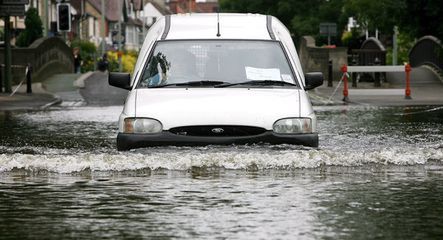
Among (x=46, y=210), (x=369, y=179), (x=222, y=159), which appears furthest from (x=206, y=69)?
(x=46, y=210)

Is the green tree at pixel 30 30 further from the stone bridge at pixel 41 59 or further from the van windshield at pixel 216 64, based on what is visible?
the van windshield at pixel 216 64

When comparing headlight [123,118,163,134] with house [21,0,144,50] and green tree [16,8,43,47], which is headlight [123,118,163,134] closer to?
green tree [16,8,43,47]

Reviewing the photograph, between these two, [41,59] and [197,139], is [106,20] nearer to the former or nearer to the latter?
[41,59]

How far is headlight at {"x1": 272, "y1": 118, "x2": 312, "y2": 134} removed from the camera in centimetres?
1286

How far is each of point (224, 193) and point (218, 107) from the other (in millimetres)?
2117

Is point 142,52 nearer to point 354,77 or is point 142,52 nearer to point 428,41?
point 354,77

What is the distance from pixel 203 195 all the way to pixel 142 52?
Result: 171 inches

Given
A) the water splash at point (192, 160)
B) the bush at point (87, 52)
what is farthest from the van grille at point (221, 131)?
the bush at point (87, 52)

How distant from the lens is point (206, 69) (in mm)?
14000

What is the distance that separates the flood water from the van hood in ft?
0.93

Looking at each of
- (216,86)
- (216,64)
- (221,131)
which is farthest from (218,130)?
(216,64)

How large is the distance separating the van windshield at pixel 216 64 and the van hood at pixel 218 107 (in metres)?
0.48

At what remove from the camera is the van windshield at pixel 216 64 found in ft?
45.2

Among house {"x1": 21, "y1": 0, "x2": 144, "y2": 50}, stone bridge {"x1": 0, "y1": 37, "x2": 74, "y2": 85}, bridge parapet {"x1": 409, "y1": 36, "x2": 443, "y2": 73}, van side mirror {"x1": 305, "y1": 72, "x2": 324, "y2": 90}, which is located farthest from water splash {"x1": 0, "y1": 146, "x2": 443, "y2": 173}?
house {"x1": 21, "y1": 0, "x2": 144, "y2": 50}
